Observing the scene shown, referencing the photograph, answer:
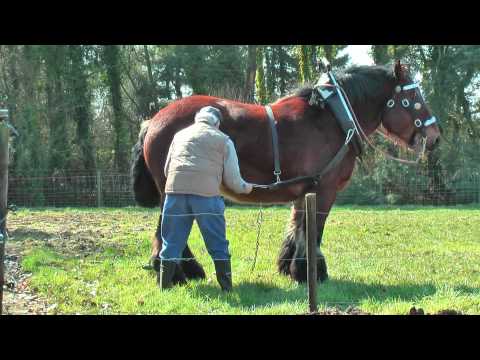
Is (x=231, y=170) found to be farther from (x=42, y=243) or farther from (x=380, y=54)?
(x=380, y=54)

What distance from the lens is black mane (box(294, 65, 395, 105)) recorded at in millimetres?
6555

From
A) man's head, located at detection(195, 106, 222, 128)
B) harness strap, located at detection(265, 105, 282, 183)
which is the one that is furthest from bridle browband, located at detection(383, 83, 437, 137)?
man's head, located at detection(195, 106, 222, 128)

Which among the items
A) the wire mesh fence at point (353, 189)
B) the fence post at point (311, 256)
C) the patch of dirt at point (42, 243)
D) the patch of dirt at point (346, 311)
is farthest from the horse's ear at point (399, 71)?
the wire mesh fence at point (353, 189)

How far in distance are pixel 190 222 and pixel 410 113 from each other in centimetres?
312

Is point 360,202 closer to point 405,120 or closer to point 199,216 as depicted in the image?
point 405,120

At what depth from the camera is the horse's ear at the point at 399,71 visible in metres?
6.47

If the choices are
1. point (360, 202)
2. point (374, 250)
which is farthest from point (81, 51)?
point (374, 250)

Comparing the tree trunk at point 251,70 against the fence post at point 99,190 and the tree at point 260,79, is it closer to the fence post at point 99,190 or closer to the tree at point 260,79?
the tree at point 260,79

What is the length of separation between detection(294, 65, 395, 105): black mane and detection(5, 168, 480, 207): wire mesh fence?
53.0 ft

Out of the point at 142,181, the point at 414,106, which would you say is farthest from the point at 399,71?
the point at 142,181

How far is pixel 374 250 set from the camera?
885 centimetres

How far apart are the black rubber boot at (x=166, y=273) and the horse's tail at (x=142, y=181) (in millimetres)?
1113

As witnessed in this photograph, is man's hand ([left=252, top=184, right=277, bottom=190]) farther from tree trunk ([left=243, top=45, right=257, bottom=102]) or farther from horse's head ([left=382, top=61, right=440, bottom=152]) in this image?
tree trunk ([left=243, top=45, right=257, bottom=102])

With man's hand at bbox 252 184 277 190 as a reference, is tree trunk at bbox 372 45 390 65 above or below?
above
